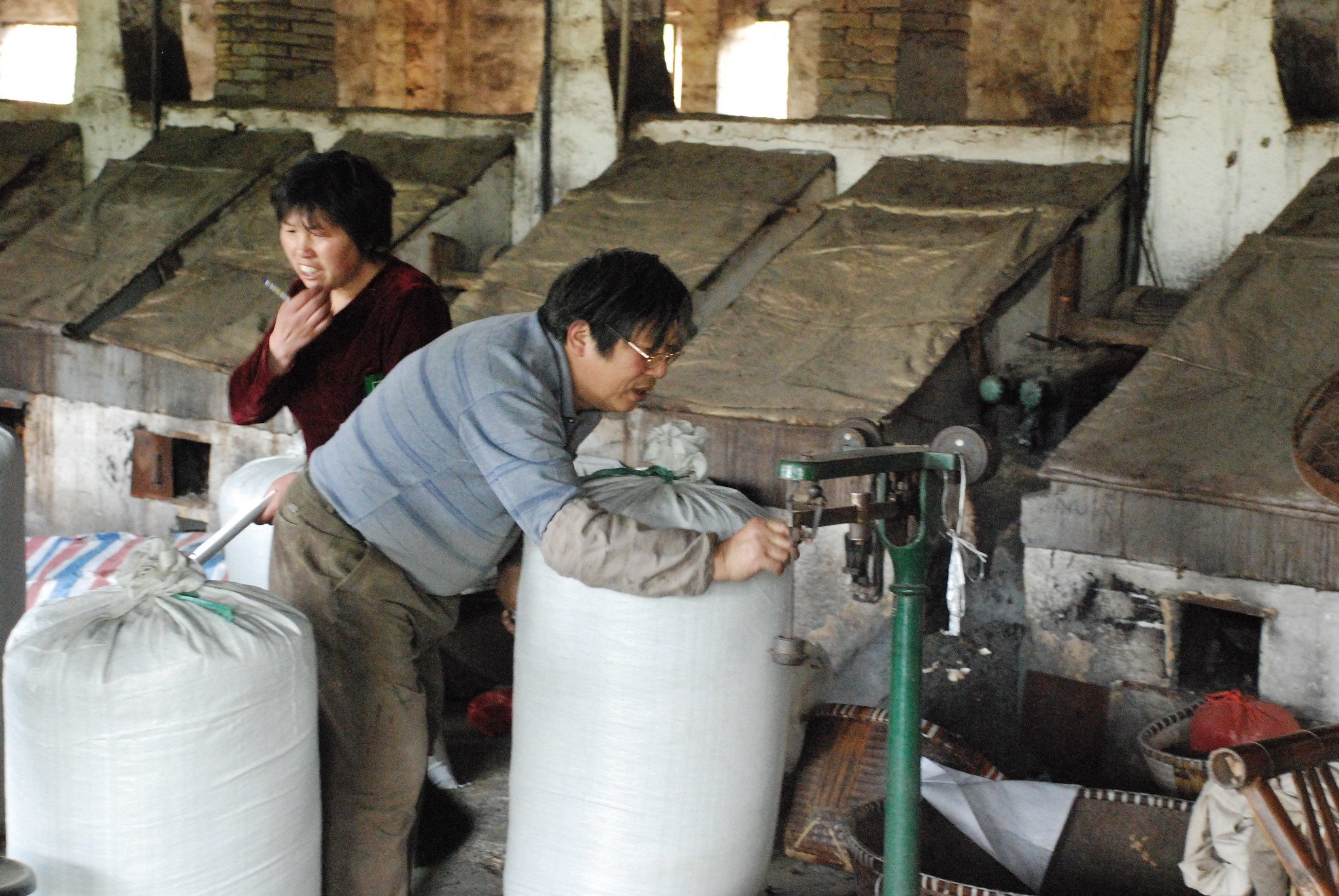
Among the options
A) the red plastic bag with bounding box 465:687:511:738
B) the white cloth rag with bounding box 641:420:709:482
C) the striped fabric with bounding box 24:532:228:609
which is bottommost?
the red plastic bag with bounding box 465:687:511:738

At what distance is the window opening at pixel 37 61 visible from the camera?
13344mm

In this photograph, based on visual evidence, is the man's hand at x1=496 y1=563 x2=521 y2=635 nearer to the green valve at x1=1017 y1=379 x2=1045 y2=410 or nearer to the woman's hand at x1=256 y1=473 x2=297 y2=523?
the woman's hand at x1=256 y1=473 x2=297 y2=523

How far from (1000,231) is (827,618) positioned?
146cm

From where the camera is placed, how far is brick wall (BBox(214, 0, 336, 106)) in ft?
25.2

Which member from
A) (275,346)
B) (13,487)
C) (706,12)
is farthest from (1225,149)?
(706,12)

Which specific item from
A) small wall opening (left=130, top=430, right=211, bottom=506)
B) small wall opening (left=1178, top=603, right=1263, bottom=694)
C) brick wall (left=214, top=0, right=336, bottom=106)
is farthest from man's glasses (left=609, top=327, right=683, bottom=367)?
brick wall (left=214, top=0, right=336, bottom=106)

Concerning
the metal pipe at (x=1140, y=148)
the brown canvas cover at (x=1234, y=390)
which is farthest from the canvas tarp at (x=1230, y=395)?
the metal pipe at (x=1140, y=148)

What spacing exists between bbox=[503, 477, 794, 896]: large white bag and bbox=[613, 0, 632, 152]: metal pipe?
375 centimetres

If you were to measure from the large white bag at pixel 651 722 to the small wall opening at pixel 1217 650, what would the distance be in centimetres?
158

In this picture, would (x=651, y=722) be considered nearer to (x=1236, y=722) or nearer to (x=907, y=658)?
(x=907, y=658)

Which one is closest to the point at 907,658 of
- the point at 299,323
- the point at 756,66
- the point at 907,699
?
the point at 907,699

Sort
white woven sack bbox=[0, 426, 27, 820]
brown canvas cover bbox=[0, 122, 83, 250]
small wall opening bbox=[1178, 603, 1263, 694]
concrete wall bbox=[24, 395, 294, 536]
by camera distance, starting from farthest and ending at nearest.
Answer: brown canvas cover bbox=[0, 122, 83, 250]
concrete wall bbox=[24, 395, 294, 536]
small wall opening bbox=[1178, 603, 1263, 694]
white woven sack bbox=[0, 426, 27, 820]

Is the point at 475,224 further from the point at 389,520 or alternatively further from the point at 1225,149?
the point at 389,520

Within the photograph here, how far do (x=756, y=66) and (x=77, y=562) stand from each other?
31.8 feet
